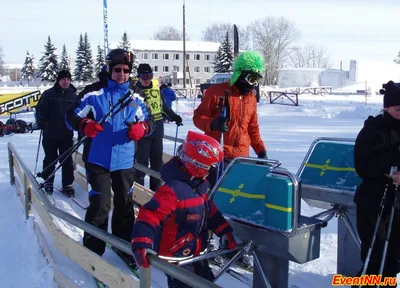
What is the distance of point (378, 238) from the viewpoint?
316 cm

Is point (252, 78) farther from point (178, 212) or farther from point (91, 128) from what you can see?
point (178, 212)

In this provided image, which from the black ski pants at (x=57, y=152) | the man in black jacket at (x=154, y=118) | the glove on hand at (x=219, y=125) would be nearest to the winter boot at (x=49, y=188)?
the black ski pants at (x=57, y=152)

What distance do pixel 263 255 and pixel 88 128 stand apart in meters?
1.72

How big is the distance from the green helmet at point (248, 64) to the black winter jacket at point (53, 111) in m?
3.37

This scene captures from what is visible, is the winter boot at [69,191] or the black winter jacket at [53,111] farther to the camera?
the winter boot at [69,191]

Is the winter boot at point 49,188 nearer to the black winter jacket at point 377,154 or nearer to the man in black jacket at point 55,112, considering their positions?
the man in black jacket at point 55,112

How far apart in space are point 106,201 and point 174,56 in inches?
3362

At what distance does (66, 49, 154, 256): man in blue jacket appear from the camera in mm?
4039

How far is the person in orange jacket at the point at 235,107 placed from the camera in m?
4.16

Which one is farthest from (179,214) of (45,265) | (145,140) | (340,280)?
(145,140)

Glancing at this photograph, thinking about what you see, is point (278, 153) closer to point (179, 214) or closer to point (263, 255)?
point (263, 255)

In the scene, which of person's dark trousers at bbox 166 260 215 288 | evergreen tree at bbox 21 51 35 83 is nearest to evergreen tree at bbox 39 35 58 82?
evergreen tree at bbox 21 51 35 83

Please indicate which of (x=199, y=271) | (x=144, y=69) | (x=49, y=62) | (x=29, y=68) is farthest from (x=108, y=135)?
(x=29, y=68)

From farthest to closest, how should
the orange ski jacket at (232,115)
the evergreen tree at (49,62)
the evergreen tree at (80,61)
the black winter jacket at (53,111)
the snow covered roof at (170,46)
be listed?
the snow covered roof at (170,46), the evergreen tree at (80,61), the evergreen tree at (49,62), the black winter jacket at (53,111), the orange ski jacket at (232,115)
